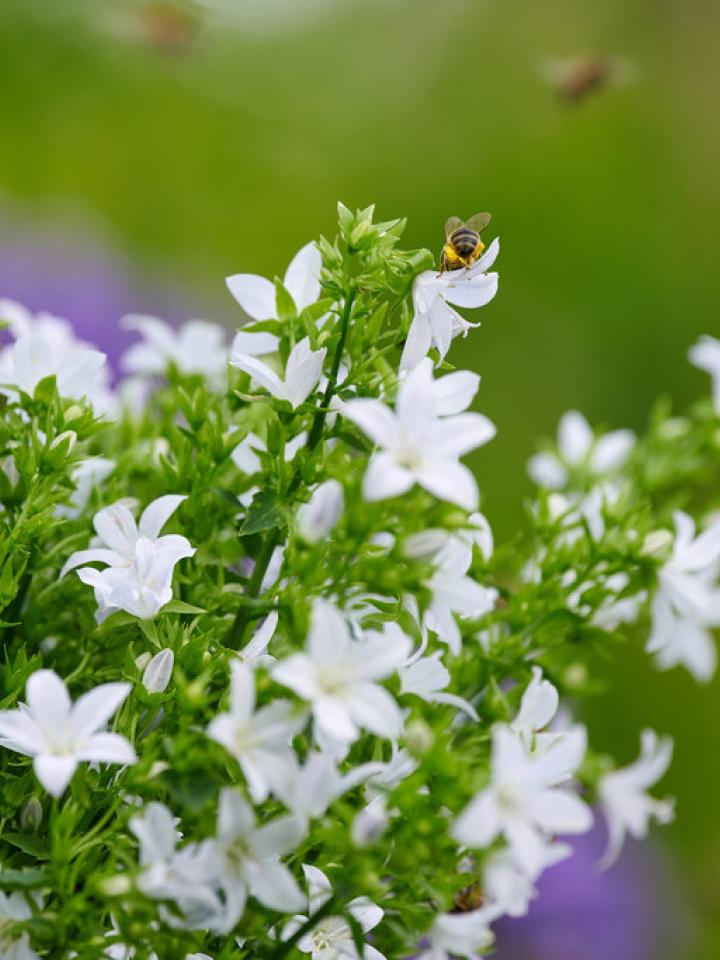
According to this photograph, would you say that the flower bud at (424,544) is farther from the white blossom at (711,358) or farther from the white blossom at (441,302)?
the white blossom at (711,358)

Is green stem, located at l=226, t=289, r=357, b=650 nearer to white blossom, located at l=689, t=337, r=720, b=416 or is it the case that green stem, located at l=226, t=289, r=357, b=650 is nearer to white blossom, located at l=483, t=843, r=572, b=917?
white blossom, located at l=483, t=843, r=572, b=917

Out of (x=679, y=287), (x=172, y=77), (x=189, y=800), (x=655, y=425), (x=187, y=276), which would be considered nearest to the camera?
(x=189, y=800)

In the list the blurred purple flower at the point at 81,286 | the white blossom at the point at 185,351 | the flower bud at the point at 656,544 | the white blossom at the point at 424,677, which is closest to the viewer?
the white blossom at the point at 424,677

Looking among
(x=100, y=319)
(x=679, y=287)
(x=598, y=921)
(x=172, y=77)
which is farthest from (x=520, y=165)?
(x=598, y=921)

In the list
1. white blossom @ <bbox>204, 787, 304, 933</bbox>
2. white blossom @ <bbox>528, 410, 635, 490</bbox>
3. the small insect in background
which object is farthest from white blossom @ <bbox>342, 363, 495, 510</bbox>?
the small insect in background

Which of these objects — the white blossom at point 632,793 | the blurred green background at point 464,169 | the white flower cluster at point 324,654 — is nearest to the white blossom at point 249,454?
the white flower cluster at point 324,654

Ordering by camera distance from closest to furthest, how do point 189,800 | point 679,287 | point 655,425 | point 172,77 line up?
point 189,800, point 655,425, point 679,287, point 172,77

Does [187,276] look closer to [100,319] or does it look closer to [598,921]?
[100,319]
